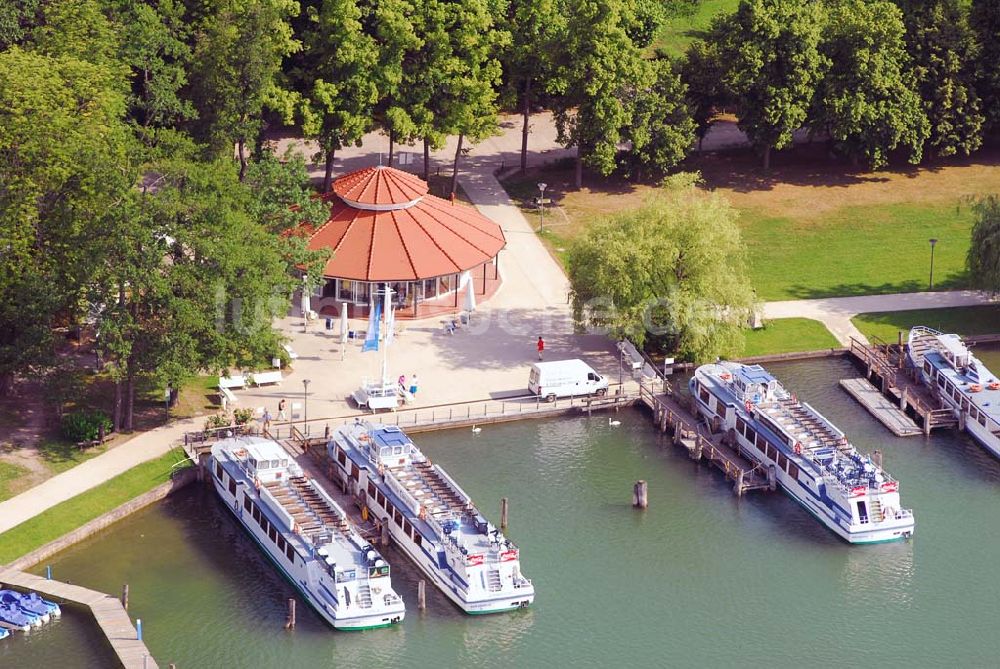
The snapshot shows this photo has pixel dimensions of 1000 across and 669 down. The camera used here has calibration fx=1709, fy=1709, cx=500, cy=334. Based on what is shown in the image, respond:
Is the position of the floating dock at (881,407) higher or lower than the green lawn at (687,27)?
lower

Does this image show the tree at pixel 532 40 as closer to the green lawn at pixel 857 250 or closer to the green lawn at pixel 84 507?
the green lawn at pixel 857 250

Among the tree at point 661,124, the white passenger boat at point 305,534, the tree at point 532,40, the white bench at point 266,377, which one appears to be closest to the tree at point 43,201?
the white bench at point 266,377

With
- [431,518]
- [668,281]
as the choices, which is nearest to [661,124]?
[668,281]

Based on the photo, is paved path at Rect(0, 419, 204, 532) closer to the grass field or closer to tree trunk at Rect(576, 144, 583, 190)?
the grass field

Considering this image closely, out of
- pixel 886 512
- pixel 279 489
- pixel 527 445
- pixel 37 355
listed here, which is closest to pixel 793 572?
pixel 886 512

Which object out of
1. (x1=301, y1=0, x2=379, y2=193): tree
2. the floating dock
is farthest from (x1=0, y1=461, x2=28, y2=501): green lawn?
the floating dock

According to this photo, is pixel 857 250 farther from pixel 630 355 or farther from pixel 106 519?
pixel 106 519
